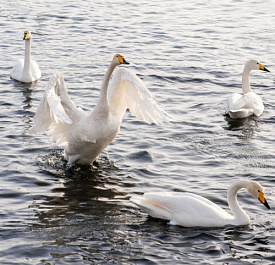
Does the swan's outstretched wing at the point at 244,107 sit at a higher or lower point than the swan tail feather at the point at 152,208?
higher

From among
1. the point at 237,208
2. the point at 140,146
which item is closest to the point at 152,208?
the point at 237,208

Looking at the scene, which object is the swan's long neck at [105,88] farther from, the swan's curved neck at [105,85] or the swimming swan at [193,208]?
the swimming swan at [193,208]

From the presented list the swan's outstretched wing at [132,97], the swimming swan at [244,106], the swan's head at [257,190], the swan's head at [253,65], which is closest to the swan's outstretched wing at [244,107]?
the swimming swan at [244,106]

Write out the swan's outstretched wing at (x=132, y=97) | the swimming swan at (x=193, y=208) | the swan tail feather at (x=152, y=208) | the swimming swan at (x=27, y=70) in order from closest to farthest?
1. the swimming swan at (x=193, y=208)
2. the swan tail feather at (x=152, y=208)
3. the swan's outstretched wing at (x=132, y=97)
4. the swimming swan at (x=27, y=70)

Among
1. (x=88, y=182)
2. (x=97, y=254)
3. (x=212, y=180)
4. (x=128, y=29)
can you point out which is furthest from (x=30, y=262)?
(x=128, y=29)

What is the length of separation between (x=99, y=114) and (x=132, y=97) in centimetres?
84

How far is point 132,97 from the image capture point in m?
11.9

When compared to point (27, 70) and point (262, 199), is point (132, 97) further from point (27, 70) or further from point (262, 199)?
point (27, 70)

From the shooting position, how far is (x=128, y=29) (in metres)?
22.4

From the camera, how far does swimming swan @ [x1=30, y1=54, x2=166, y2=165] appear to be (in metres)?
11.1

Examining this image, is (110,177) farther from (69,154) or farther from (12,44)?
(12,44)

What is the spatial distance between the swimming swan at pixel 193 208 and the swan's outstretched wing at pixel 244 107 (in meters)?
4.98

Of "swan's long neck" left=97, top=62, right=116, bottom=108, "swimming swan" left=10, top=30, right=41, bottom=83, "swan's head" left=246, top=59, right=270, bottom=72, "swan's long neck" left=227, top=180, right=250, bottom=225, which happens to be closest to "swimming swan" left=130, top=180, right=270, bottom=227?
"swan's long neck" left=227, top=180, right=250, bottom=225

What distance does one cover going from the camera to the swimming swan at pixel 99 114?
11.1 metres
